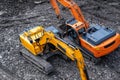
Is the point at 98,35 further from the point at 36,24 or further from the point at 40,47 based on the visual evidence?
the point at 36,24

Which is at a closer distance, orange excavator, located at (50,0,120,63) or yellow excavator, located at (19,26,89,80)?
yellow excavator, located at (19,26,89,80)

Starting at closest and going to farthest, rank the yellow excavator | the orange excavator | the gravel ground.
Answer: the yellow excavator
the orange excavator
the gravel ground

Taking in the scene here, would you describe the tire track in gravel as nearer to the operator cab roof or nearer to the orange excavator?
the orange excavator

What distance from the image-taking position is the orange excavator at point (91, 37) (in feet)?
41.2

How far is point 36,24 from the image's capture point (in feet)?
→ 52.9

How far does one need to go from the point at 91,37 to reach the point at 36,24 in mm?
4200

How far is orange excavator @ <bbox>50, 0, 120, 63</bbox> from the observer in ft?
41.2

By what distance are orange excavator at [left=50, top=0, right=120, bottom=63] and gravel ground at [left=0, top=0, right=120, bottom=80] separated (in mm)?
690

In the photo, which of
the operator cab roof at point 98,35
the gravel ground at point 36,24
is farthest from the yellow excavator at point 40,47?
the operator cab roof at point 98,35

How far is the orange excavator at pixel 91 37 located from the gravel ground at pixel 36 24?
69 cm

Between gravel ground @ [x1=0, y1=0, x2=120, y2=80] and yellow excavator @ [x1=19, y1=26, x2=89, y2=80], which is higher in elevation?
yellow excavator @ [x1=19, y1=26, x2=89, y2=80]

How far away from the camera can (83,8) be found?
17000mm

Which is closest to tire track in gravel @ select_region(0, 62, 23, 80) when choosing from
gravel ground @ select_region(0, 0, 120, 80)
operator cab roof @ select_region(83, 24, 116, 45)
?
gravel ground @ select_region(0, 0, 120, 80)

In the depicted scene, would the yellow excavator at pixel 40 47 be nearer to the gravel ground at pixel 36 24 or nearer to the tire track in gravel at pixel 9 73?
the gravel ground at pixel 36 24
